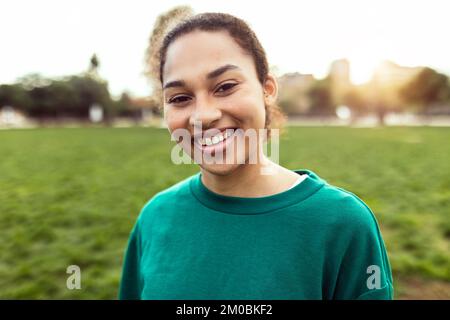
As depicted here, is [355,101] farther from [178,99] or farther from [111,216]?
[178,99]

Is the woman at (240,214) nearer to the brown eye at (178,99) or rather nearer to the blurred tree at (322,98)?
the brown eye at (178,99)

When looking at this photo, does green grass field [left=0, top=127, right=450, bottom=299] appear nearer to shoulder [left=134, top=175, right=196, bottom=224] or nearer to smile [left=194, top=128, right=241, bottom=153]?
shoulder [left=134, top=175, right=196, bottom=224]

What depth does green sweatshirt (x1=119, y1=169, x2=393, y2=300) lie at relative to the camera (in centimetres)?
127

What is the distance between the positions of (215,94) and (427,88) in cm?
5179

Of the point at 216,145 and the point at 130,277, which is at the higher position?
the point at 216,145

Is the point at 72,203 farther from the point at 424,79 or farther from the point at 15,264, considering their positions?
the point at 424,79

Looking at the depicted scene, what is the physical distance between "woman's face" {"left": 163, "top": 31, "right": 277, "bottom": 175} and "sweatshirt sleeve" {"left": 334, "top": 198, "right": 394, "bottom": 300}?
454 mm

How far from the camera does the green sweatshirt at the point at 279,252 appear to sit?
4.15 ft

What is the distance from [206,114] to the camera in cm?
133

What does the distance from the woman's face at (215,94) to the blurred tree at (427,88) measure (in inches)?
2024

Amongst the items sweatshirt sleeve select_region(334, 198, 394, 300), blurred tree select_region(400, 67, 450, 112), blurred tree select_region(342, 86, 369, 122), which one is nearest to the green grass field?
sweatshirt sleeve select_region(334, 198, 394, 300)

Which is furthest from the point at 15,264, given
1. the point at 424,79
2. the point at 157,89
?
the point at 424,79

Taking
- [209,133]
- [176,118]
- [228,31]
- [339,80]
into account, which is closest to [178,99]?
[176,118]

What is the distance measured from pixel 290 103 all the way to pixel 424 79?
23277 mm
